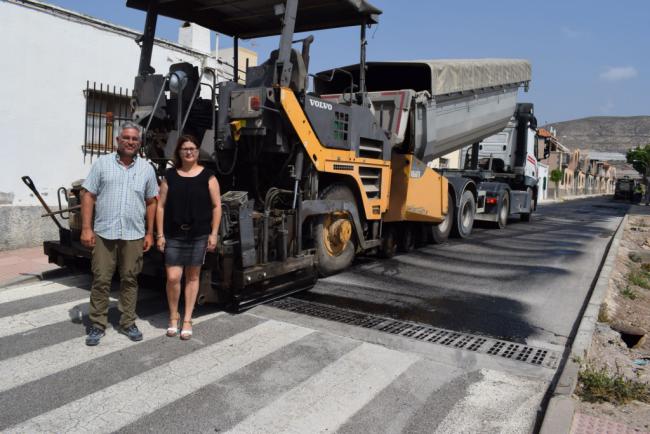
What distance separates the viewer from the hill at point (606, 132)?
521ft

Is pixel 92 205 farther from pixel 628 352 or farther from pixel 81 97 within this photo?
pixel 81 97

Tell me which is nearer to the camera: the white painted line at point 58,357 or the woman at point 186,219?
the white painted line at point 58,357

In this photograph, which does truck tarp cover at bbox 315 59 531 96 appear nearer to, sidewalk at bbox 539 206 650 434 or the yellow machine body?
the yellow machine body

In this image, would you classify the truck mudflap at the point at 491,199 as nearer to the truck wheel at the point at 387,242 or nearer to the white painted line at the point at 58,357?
the truck wheel at the point at 387,242

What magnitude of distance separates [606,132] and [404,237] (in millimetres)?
183640

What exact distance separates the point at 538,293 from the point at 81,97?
8360 mm

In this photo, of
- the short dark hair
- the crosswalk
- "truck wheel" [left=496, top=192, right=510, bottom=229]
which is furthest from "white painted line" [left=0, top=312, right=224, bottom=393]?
"truck wheel" [left=496, top=192, right=510, bottom=229]

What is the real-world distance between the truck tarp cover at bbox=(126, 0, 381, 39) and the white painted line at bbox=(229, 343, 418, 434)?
4.33m

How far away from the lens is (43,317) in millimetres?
5152

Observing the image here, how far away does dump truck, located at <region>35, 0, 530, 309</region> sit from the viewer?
222 inches

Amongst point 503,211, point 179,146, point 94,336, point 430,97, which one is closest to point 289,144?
point 179,146

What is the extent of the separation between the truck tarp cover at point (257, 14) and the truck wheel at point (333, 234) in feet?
7.29

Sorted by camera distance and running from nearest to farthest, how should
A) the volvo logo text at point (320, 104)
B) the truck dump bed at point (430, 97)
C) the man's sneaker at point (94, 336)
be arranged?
1. the man's sneaker at point (94, 336)
2. the volvo logo text at point (320, 104)
3. the truck dump bed at point (430, 97)

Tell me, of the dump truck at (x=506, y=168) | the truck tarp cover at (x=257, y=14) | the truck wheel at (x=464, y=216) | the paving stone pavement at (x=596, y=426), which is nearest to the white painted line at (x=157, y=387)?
the paving stone pavement at (x=596, y=426)
